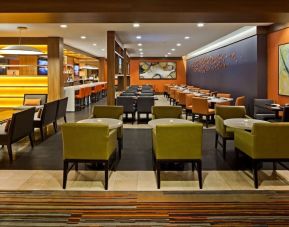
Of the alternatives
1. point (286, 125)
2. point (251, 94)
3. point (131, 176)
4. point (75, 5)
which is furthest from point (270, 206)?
point (251, 94)

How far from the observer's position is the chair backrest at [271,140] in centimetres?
406

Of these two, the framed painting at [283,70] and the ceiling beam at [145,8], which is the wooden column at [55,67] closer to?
the ceiling beam at [145,8]

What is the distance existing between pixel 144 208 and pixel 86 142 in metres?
1.15

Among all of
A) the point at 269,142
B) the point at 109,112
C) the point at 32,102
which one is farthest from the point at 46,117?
the point at 269,142

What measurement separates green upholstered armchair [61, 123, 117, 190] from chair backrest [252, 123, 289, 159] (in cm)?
189

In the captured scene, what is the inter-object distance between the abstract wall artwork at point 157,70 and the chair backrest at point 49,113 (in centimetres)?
1628

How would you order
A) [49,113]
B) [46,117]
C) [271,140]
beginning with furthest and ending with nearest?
[49,113] → [46,117] → [271,140]

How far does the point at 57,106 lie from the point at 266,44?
622cm

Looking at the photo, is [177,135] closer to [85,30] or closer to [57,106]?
[57,106]

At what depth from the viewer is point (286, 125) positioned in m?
4.06

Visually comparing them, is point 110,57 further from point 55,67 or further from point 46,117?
point 46,117

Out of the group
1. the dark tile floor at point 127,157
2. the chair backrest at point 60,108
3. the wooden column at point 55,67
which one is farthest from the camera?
the wooden column at point 55,67

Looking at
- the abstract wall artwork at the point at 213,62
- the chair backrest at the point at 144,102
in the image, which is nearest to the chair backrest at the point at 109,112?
the chair backrest at the point at 144,102

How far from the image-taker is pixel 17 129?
5.77 m
